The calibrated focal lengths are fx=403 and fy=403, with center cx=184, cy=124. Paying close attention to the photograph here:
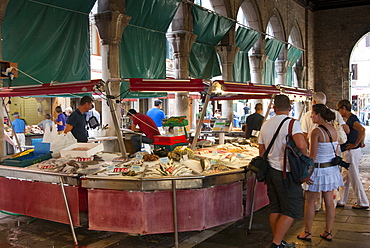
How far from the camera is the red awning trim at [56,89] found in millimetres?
4849

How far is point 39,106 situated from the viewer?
16.5m

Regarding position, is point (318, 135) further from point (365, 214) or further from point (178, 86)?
point (365, 214)

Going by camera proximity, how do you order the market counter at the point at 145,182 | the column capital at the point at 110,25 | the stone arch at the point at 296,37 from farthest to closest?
the stone arch at the point at 296,37, the column capital at the point at 110,25, the market counter at the point at 145,182

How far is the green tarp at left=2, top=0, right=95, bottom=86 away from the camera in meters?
7.35

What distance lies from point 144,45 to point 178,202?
659 cm

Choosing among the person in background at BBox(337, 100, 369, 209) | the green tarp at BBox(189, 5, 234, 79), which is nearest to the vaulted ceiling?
the green tarp at BBox(189, 5, 234, 79)

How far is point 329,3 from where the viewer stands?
71.5ft

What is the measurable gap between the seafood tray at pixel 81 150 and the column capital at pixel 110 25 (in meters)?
4.00

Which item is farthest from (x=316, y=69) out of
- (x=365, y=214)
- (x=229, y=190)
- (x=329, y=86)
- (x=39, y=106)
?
(x=229, y=190)

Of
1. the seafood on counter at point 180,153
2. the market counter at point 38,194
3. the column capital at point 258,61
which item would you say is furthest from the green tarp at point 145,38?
the column capital at point 258,61

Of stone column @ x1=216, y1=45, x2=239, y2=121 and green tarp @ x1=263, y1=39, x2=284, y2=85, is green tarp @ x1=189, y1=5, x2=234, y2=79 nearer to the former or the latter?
stone column @ x1=216, y1=45, x2=239, y2=121

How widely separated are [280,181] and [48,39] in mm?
5868

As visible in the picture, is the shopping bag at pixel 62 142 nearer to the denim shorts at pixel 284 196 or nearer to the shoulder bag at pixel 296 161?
the denim shorts at pixel 284 196

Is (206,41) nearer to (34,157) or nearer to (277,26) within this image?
(277,26)
